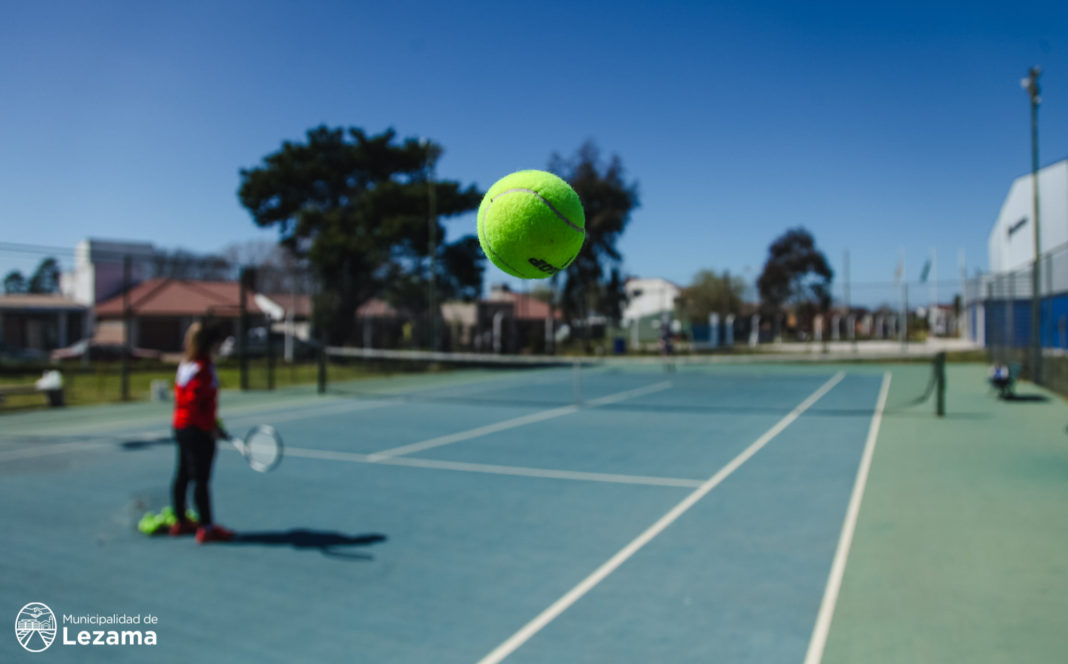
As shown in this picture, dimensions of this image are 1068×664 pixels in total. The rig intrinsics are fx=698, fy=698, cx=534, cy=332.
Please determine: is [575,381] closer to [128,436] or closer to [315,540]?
[128,436]

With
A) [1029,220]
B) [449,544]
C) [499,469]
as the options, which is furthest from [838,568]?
[1029,220]

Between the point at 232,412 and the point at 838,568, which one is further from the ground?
the point at 232,412

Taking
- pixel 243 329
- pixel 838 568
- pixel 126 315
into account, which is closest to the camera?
pixel 838 568

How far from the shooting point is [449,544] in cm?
552

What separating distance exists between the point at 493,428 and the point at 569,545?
244 inches

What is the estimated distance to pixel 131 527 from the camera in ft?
19.3

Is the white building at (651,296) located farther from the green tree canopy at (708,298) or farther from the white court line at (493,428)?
the white court line at (493,428)

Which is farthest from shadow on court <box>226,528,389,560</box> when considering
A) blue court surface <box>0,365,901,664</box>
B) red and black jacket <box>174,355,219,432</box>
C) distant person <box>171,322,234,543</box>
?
red and black jacket <box>174,355,219,432</box>

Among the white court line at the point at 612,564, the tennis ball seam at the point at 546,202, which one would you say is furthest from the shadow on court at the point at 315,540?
the tennis ball seam at the point at 546,202

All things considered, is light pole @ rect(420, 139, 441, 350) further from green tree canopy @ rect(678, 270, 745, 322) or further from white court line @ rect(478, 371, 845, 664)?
green tree canopy @ rect(678, 270, 745, 322)

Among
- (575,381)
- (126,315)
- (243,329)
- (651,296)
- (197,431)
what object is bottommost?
(575,381)

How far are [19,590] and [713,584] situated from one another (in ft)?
14.8

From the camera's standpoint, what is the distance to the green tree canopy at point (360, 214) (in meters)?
24.1

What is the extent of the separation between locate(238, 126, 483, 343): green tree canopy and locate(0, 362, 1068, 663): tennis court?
45.4 ft
